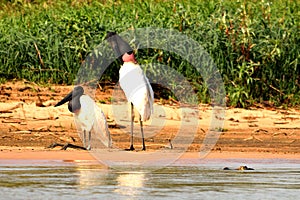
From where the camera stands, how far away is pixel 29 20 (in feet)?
39.9

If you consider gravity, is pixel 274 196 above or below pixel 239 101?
below

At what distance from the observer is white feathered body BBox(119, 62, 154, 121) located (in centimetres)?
885

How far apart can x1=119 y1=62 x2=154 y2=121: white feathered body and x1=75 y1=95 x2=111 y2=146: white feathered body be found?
0.37 m

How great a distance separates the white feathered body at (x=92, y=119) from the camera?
9.11m

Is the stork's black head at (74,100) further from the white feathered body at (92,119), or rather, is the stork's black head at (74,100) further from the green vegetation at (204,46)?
the green vegetation at (204,46)

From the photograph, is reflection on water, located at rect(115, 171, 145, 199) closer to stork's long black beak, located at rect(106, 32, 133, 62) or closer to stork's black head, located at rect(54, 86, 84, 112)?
stork's black head, located at rect(54, 86, 84, 112)

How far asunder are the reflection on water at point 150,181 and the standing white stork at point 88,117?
0.85 metres

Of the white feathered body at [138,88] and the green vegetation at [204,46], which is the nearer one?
the white feathered body at [138,88]

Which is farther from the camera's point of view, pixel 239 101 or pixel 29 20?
pixel 29 20

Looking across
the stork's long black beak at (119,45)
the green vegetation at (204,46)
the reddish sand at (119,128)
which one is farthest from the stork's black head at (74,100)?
the green vegetation at (204,46)

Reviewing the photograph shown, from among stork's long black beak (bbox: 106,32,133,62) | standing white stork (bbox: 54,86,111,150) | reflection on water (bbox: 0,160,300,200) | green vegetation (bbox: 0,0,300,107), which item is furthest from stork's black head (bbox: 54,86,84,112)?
green vegetation (bbox: 0,0,300,107)

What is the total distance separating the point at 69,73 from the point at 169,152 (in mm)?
2562

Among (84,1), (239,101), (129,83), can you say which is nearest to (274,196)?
(129,83)

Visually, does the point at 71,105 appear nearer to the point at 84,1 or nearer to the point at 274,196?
the point at 274,196
